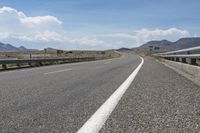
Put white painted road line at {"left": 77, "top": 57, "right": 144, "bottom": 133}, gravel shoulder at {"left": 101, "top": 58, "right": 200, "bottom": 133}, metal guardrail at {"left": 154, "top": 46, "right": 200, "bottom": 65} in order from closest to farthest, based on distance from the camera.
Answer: white painted road line at {"left": 77, "top": 57, "right": 144, "bottom": 133}
gravel shoulder at {"left": 101, "top": 58, "right": 200, "bottom": 133}
metal guardrail at {"left": 154, "top": 46, "right": 200, "bottom": 65}

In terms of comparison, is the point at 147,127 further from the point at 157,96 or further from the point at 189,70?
the point at 189,70

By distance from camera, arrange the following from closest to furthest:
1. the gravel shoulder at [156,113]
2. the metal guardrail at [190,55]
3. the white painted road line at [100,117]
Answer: the white painted road line at [100,117] < the gravel shoulder at [156,113] < the metal guardrail at [190,55]

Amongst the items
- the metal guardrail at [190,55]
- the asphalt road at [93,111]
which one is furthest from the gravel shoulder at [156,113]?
the metal guardrail at [190,55]

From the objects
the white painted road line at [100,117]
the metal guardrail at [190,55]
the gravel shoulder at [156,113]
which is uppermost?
the metal guardrail at [190,55]

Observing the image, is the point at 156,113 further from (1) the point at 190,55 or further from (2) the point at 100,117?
(1) the point at 190,55

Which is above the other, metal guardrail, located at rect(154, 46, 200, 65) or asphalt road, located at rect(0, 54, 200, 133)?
metal guardrail, located at rect(154, 46, 200, 65)

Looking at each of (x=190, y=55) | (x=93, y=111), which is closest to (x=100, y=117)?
(x=93, y=111)

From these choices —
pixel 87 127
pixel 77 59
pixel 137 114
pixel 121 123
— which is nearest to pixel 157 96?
pixel 137 114

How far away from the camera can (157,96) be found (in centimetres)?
796

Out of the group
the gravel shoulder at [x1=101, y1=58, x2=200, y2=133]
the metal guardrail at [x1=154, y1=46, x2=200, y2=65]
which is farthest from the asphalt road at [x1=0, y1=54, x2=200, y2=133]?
the metal guardrail at [x1=154, y1=46, x2=200, y2=65]

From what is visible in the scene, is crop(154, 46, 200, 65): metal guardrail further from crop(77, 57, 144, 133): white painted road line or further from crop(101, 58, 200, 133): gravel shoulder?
crop(77, 57, 144, 133): white painted road line

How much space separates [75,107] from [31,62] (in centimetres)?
2222

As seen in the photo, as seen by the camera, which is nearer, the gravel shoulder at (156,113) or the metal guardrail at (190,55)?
the gravel shoulder at (156,113)

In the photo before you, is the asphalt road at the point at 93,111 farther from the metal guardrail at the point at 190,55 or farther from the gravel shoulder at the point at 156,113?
the metal guardrail at the point at 190,55
